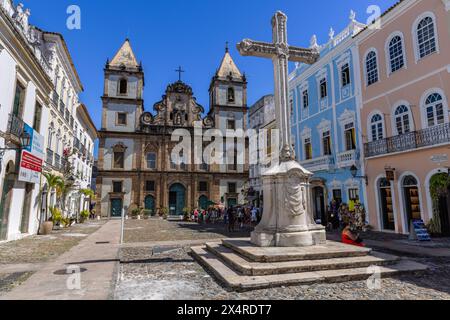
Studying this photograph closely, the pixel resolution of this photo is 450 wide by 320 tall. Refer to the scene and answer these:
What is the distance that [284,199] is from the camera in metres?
6.89

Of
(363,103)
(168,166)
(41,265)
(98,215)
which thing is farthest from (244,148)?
(41,265)

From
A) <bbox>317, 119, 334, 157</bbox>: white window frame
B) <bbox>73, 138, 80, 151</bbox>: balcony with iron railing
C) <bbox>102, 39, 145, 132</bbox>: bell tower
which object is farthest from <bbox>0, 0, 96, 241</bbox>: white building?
<bbox>317, 119, 334, 157</bbox>: white window frame

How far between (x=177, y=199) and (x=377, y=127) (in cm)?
2531

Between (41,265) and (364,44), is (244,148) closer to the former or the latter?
(364,44)

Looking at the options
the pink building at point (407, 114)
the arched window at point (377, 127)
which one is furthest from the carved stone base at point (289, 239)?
the arched window at point (377, 127)

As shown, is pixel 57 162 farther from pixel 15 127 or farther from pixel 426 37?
pixel 426 37

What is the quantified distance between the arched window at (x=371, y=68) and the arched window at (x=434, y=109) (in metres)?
3.37

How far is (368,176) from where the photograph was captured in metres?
14.7

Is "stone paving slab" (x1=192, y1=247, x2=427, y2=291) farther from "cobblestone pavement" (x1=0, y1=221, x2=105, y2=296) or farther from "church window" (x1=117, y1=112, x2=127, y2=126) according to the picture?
"church window" (x1=117, y1=112, x2=127, y2=126)

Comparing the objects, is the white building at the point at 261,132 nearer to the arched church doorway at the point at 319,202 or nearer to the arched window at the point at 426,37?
the arched church doorway at the point at 319,202

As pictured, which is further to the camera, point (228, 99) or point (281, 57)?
point (228, 99)

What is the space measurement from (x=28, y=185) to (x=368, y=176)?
54.7ft

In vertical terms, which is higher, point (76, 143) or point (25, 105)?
point (76, 143)

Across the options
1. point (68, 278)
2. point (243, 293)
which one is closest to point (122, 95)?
point (68, 278)
